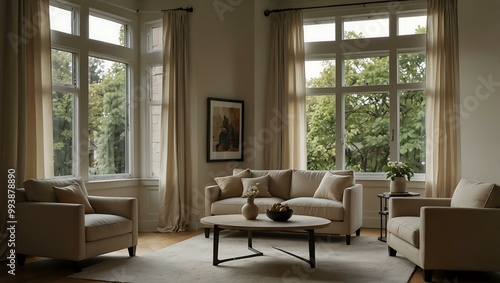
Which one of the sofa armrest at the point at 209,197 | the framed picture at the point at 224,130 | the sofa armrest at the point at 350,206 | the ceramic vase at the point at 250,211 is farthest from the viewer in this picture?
the framed picture at the point at 224,130

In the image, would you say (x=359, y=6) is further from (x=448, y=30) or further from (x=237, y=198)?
(x=237, y=198)

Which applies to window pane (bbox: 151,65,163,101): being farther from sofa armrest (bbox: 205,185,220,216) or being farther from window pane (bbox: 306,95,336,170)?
window pane (bbox: 306,95,336,170)

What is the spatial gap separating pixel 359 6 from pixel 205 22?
236 centimetres

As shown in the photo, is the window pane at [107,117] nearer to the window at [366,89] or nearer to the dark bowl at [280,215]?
the window at [366,89]

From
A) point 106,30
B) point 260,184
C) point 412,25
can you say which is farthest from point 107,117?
point 412,25

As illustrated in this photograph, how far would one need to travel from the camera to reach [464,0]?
6.62 metres

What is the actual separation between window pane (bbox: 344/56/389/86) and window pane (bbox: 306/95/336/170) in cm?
43

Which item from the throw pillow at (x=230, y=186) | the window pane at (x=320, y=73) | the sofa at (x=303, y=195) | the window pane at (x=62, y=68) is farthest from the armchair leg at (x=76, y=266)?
the window pane at (x=320, y=73)

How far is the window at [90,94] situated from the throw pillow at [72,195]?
1228mm

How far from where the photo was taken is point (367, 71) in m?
8.00

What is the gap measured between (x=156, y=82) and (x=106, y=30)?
1.06 metres

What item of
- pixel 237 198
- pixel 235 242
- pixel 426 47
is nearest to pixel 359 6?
pixel 426 47

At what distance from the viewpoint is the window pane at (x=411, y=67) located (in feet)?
25.2

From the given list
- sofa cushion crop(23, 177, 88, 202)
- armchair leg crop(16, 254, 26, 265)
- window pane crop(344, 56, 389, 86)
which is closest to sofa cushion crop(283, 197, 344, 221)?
window pane crop(344, 56, 389, 86)
